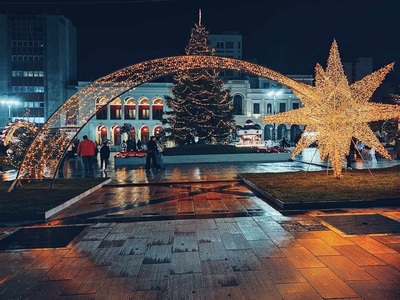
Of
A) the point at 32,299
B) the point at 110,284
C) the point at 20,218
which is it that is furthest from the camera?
the point at 20,218

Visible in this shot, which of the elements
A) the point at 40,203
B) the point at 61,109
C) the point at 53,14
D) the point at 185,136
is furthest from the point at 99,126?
the point at 40,203

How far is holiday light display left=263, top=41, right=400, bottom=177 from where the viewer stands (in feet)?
41.5

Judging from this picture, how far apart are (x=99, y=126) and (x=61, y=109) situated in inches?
1903

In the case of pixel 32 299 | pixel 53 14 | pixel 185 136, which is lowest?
pixel 32 299

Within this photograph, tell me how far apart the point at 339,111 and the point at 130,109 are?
50.5 meters

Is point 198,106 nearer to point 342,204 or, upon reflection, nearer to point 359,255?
point 342,204

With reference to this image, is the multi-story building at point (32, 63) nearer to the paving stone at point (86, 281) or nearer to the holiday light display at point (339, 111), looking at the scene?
the holiday light display at point (339, 111)

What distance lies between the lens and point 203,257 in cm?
586

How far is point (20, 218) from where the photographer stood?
29.0 feet

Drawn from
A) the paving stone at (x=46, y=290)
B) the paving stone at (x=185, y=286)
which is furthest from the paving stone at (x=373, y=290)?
the paving stone at (x=46, y=290)

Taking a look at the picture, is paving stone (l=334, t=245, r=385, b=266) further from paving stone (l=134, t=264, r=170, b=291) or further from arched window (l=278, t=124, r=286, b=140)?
arched window (l=278, t=124, r=286, b=140)

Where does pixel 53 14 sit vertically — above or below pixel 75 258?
above

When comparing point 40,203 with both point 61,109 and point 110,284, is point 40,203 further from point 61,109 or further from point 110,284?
point 110,284

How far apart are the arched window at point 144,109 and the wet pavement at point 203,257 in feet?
170
